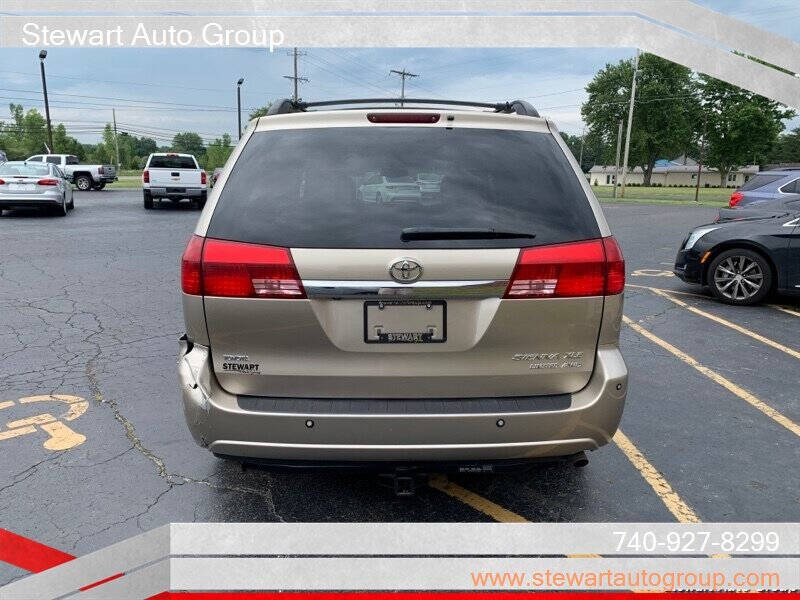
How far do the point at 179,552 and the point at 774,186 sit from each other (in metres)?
16.2

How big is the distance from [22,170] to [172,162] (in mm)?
5419

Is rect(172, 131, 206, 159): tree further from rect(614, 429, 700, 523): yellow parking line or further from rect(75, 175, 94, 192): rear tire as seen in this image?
rect(614, 429, 700, 523): yellow parking line

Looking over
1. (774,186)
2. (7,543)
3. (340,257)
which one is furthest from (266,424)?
(774,186)

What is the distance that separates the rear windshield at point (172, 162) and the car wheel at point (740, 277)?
1889 centimetres

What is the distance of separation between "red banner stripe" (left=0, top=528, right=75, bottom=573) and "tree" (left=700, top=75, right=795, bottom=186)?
271 feet

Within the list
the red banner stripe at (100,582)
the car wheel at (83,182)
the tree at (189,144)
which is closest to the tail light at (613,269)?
the red banner stripe at (100,582)

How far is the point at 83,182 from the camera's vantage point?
33.9 meters

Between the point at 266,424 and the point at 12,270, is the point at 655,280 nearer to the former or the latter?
the point at 266,424

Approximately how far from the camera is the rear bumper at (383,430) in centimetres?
244

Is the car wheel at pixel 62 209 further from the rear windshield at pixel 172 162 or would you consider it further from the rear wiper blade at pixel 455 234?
the rear wiper blade at pixel 455 234

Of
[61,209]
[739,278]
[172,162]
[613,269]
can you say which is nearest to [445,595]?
[613,269]

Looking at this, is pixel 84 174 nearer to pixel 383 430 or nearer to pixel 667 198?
pixel 383 430

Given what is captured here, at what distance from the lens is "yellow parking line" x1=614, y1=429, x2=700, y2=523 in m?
3.02

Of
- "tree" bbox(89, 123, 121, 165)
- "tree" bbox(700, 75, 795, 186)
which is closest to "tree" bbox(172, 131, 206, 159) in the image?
"tree" bbox(89, 123, 121, 165)
